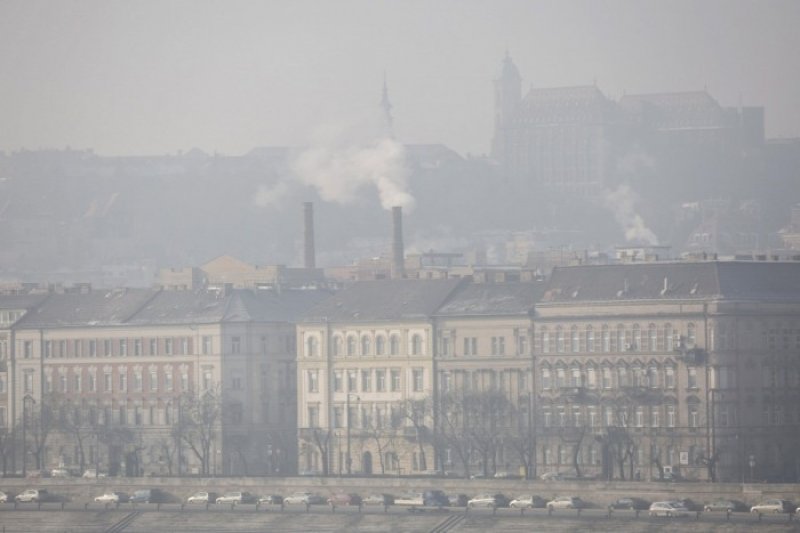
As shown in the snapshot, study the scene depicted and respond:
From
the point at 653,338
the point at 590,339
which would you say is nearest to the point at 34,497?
the point at 590,339

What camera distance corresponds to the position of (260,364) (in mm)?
133000

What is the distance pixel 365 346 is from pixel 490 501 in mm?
24285

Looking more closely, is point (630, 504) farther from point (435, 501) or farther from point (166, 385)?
point (166, 385)

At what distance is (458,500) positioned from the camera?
349 feet

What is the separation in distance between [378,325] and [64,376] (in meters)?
18.5

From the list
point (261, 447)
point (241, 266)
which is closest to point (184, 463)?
point (261, 447)

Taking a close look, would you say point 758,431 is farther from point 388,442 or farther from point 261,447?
point 261,447

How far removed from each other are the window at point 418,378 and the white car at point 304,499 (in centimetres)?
1618

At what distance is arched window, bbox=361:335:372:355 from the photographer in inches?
5049

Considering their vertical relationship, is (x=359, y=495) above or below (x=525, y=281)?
below

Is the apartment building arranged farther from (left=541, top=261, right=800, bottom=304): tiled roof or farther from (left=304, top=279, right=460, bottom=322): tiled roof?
(left=541, top=261, right=800, bottom=304): tiled roof

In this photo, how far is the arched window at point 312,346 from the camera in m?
130

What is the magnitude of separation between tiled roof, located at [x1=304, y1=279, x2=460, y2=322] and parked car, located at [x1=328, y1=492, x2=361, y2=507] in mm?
17899

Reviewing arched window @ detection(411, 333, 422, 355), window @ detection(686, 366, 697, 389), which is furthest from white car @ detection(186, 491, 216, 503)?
window @ detection(686, 366, 697, 389)
